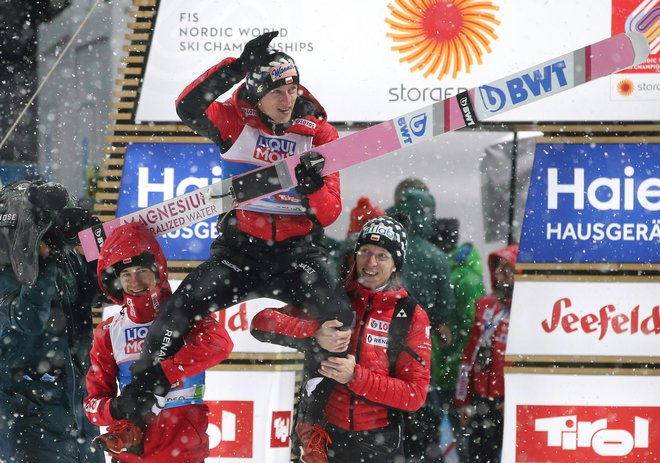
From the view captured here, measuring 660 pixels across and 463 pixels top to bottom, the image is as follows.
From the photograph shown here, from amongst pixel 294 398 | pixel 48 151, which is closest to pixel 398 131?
pixel 294 398

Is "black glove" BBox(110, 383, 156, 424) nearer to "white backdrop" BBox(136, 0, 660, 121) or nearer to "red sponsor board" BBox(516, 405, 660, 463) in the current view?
"white backdrop" BBox(136, 0, 660, 121)

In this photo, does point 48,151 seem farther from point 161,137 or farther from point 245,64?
point 245,64

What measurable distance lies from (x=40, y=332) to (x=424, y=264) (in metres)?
2.01

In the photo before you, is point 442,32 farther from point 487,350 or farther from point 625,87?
point 487,350

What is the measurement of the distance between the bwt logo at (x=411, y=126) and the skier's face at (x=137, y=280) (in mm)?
1092

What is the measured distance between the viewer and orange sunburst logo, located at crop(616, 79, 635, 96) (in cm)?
462

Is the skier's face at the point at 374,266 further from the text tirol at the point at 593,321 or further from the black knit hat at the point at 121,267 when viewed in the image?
the text tirol at the point at 593,321

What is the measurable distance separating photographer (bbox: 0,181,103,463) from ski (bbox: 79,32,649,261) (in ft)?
1.27

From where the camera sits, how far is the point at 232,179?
3.46 metres

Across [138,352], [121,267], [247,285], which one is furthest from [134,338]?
[247,285]

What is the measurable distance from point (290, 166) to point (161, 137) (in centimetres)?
162

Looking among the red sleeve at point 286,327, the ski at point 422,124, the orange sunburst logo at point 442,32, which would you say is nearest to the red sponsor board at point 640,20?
the orange sunburst logo at point 442,32

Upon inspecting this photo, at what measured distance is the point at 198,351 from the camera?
3.25m

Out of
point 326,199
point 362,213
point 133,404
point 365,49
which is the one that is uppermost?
point 365,49
